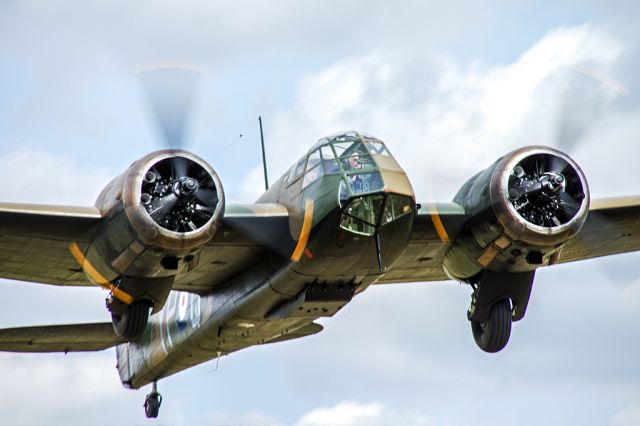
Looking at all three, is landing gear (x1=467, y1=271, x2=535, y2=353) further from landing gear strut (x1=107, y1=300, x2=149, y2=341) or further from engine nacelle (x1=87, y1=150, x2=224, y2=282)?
landing gear strut (x1=107, y1=300, x2=149, y2=341)

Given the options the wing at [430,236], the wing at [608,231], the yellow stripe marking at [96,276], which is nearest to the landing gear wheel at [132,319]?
the yellow stripe marking at [96,276]

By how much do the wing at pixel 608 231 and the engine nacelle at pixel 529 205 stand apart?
144 centimetres

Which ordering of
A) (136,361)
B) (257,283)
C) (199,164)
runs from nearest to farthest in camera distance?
(199,164) → (257,283) → (136,361)

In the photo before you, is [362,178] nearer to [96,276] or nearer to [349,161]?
[349,161]

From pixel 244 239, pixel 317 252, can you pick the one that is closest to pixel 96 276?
Result: pixel 244 239

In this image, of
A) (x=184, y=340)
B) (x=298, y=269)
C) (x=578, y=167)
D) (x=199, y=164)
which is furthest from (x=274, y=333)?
(x=578, y=167)

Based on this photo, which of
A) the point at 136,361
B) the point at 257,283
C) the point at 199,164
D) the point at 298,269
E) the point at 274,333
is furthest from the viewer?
the point at 136,361

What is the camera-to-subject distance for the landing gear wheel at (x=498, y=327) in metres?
18.9

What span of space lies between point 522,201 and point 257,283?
15.6 feet

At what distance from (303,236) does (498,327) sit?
4.55 meters

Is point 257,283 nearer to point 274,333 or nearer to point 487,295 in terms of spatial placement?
point 274,333

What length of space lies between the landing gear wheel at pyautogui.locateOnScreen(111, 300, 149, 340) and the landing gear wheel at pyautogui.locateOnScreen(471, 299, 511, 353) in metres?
6.19

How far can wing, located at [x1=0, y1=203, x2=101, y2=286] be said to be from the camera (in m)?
16.1

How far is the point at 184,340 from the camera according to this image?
20.6 m
